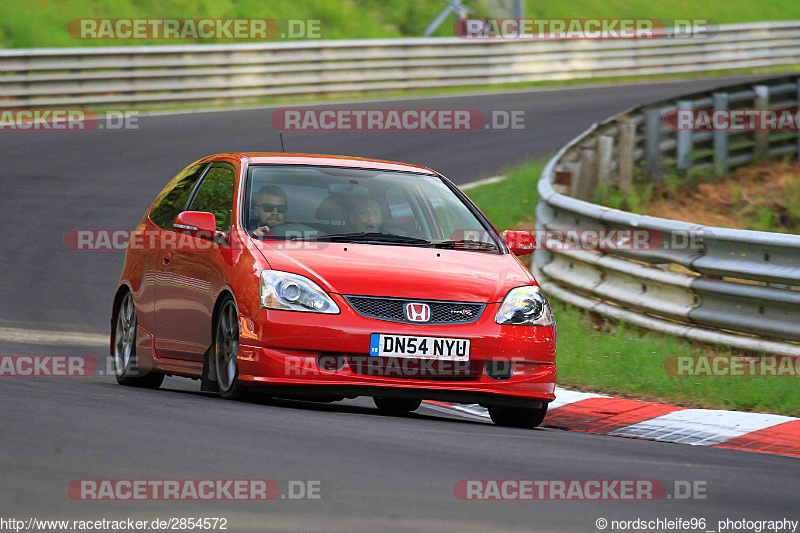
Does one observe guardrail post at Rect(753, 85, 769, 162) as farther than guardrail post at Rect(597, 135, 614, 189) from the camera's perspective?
Yes

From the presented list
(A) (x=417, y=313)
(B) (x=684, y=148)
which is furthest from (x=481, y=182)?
(A) (x=417, y=313)

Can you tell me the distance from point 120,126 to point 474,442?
1663cm

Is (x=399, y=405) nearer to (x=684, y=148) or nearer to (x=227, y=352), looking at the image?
(x=227, y=352)

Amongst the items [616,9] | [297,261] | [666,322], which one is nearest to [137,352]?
[297,261]

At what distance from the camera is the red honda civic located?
7387mm

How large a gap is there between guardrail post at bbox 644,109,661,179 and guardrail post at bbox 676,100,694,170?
759mm

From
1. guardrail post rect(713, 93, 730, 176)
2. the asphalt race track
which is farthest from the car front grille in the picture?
guardrail post rect(713, 93, 730, 176)

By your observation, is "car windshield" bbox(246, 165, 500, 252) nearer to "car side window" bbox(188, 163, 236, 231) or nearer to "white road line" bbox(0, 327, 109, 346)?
"car side window" bbox(188, 163, 236, 231)

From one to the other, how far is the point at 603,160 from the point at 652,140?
5.50 ft

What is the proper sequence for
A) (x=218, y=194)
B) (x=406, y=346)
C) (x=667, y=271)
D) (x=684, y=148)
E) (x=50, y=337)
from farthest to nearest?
(x=684, y=148) < (x=50, y=337) < (x=667, y=271) < (x=218, y=194) < (x=406, y=346)

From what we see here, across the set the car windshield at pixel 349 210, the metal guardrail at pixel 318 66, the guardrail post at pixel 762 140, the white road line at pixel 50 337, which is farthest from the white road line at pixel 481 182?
the car windshield at pixel 349 210

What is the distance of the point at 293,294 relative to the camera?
745 centimetres

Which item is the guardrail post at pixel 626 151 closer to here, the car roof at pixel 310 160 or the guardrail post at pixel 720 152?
the guardrail post at pixel 720 152

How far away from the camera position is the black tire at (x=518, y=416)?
26.1 ft
